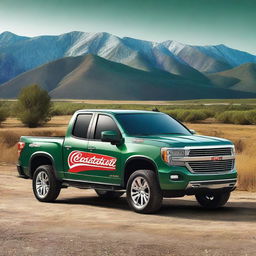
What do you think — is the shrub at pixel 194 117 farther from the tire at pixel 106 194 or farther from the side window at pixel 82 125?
the side window at pixel 82 125

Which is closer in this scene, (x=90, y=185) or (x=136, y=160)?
(x=136, y=160)

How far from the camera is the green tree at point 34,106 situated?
72.3 metres

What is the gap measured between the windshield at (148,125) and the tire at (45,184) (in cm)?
213

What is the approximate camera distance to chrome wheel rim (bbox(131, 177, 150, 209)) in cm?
1248

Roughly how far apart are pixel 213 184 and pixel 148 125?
6.38 feet

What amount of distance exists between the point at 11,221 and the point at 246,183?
860 cm

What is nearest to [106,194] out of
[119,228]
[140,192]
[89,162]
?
[89,162]

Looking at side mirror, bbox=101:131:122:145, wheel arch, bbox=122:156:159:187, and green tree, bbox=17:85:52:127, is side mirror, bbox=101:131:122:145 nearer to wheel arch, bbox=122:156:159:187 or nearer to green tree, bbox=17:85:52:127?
wheel arch, bbox=122:156:159:187

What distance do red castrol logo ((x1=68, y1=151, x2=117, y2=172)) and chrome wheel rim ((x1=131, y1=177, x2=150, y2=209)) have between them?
25.3 inches

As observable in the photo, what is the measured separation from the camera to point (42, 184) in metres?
14.8

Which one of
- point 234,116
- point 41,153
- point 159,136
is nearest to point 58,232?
point 159,136

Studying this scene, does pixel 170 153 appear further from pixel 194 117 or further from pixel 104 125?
pixel 194 117

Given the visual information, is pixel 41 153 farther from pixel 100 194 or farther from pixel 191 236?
pixel 191 236

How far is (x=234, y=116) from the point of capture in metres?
75.8
